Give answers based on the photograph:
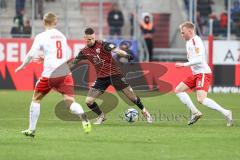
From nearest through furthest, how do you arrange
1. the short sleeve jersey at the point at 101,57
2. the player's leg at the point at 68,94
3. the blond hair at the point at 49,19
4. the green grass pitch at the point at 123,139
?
1. the green grass pitch at the point at 123,139
2. the blond hair at the point at 49,19
3. the player's leg at the point at 68,94
4. the short sleeve jersey at the point at 101,57

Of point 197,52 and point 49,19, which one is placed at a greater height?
point 49,19

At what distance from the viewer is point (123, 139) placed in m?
13.9

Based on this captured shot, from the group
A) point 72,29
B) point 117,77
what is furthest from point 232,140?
point 72,29

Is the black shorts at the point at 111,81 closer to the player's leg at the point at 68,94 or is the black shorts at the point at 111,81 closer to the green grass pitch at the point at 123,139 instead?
the green grass pitch at the point at 123,139

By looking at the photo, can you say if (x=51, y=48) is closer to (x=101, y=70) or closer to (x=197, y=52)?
(x=101, y=70)

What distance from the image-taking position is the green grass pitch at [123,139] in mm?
11883

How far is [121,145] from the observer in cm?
1302

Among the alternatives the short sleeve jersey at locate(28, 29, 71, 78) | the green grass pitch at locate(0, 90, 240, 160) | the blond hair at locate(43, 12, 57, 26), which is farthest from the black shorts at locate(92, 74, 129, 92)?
the blond hair at locate(43, 12, 57, 26)

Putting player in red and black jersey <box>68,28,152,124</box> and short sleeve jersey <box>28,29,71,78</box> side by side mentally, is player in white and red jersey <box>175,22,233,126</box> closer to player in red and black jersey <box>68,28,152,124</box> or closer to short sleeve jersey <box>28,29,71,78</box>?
player in red and black jersey <box>68,28,152,124</box>

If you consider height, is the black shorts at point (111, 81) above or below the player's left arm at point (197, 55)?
below

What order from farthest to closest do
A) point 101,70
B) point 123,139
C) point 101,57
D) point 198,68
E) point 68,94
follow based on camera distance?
point 101,70
point 101,57
point 198,68
point 68,94
point 123,139

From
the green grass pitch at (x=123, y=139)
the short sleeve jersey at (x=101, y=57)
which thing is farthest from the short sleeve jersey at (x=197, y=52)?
the short sleeve jersey at (x=101, y=57)

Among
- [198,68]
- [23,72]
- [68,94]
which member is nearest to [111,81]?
[198,68]

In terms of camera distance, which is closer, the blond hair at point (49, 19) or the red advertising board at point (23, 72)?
the blond hair at point (49, 19)
